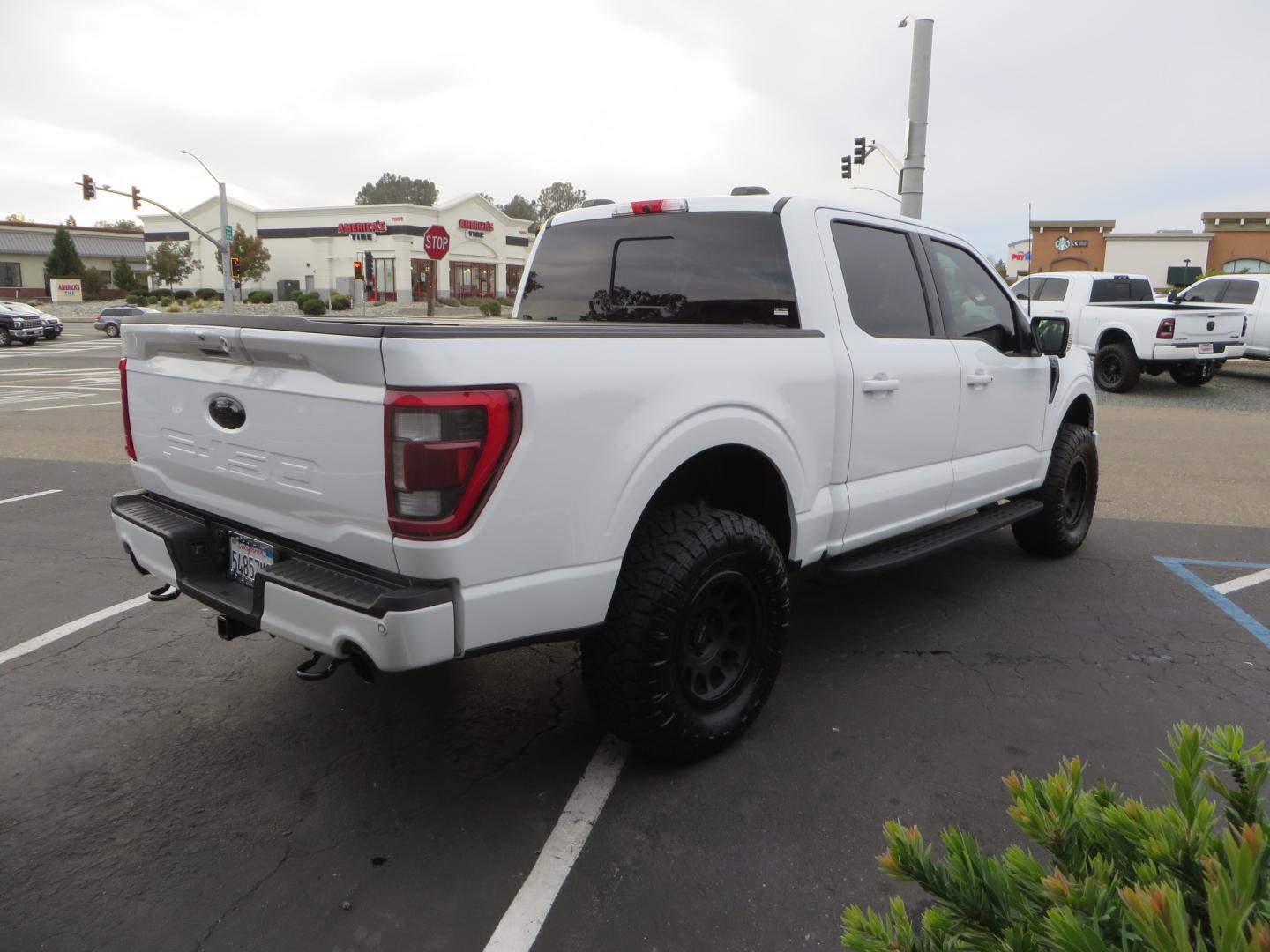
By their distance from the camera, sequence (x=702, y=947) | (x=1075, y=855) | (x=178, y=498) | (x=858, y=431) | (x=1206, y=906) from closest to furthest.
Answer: (x=1206, y=906) < (x=1075, y=855) < (x=702, y=947) < (x=178, y=498) < (x=858, y=431)

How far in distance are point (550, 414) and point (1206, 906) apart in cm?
→ 188

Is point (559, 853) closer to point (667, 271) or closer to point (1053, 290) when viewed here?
point (667, 271)

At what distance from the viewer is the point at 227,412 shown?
300cm

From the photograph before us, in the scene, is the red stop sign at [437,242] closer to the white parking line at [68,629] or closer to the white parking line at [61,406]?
the white parking line at [61,406]

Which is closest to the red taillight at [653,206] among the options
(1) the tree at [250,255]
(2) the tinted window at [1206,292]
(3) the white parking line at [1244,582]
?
(3) the white parking line at [1244,582]

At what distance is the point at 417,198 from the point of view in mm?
125375

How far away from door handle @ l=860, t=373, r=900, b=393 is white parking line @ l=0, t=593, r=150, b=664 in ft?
11.7

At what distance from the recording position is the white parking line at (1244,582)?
17.7ft

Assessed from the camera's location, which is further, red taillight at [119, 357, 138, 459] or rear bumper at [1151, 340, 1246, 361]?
rear bumper at [1151, 340, 1246, 361]

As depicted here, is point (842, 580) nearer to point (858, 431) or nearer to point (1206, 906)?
point (858, 431)

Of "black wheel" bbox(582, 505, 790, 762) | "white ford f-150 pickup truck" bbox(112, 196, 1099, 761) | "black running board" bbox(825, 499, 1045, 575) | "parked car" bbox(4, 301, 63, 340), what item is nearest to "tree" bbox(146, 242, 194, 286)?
"parked car" bbox(4, 301, 63, 340)

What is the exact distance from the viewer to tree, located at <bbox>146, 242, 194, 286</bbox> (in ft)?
205

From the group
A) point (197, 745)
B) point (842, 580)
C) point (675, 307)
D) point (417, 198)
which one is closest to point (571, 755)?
point (197, 745)

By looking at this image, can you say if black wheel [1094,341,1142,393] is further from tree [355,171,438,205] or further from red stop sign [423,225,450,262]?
tree [355,171,438,205]
